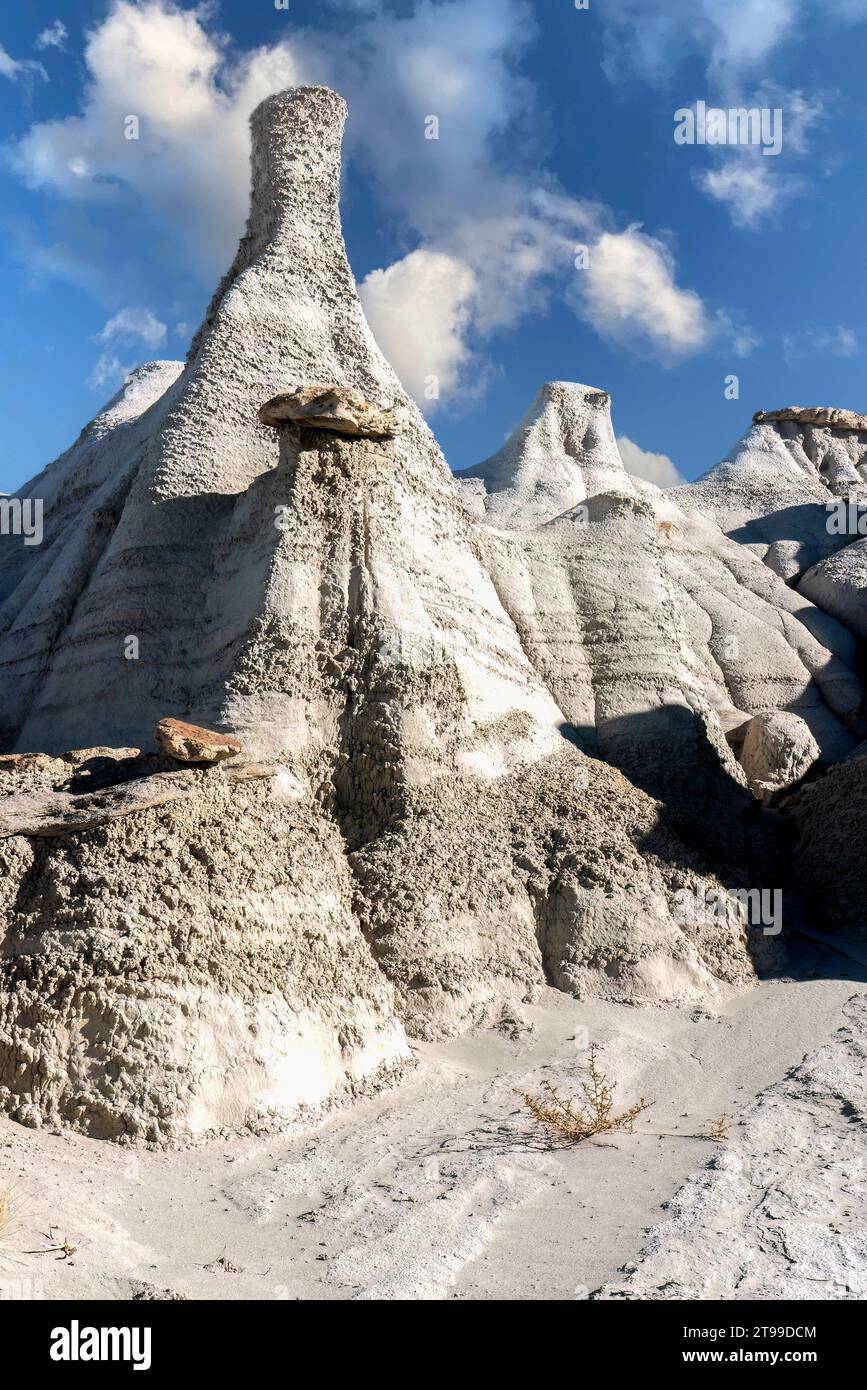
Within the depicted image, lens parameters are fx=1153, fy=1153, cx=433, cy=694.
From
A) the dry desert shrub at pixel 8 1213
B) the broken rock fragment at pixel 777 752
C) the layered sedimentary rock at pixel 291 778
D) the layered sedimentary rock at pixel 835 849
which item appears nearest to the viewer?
the dry desert shrub at pixel 8 1213

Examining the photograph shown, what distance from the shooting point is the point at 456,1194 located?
568cm

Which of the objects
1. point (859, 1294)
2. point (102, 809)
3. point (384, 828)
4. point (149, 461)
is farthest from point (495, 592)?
point (859, 1294)

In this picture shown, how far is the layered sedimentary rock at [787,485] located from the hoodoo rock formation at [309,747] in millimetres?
11213

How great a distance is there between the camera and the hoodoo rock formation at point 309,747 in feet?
21.2

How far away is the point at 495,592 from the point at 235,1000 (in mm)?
7032

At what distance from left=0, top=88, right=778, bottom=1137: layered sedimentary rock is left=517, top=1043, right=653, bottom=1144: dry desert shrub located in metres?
1.00

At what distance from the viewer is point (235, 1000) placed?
259 inches

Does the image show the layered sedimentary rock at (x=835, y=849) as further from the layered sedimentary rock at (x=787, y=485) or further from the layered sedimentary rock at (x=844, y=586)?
the layered sedimentary rock at (x=787, y=485)

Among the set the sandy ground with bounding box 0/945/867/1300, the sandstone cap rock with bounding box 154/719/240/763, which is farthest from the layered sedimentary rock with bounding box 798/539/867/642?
the sandstone cap rock with bounding box 154/719/240/763

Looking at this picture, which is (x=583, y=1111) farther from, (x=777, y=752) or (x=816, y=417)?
(x=816, y=417)

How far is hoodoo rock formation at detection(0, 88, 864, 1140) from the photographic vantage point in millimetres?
6449

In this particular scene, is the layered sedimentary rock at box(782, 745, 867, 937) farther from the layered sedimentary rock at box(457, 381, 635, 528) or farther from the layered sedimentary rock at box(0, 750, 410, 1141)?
the layered sedimentary rock at box(457, 381, 635, 528)

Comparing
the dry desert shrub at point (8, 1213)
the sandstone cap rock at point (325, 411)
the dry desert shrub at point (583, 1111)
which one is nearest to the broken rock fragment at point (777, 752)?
the sandstone cap rock at point (325, 411)

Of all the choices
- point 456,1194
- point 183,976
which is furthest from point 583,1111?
point 183,976
